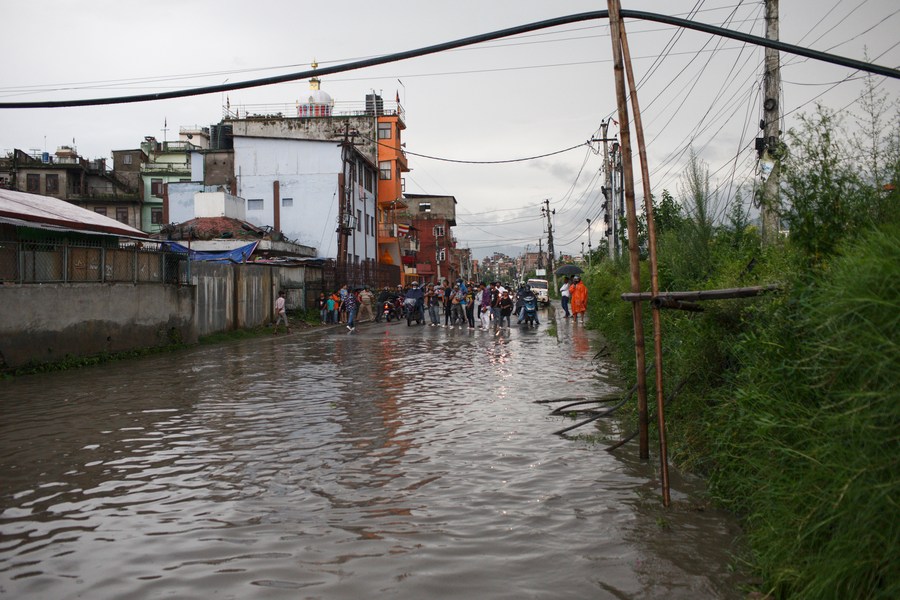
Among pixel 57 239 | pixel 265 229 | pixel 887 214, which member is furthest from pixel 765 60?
pixel 265 229

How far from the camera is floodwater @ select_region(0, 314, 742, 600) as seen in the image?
4668 millimetres

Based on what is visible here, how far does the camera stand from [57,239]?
22.4m

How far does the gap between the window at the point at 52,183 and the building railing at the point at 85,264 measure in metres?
→ 41.2

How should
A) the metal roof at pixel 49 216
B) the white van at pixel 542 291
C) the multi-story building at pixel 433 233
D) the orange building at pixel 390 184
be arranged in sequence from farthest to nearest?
the multi-story building at pixel 433 233
the orange building at pixel 390 184
the white van at pixel 542 291
the metal roof at pixel 49 216

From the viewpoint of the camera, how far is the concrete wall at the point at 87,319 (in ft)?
51.3

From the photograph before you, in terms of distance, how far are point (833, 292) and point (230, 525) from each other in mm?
4511

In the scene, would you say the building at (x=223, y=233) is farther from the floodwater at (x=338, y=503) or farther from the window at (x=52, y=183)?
the floodwater at (x=338, y=503)

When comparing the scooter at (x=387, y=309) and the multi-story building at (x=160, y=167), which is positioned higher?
the multi-story building at (x=160, y=167)

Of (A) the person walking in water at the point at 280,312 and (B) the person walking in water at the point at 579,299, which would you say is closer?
(B) the person walking in water at the point at 579,299

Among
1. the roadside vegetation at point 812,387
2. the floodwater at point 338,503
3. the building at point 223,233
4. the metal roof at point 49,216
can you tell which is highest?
the building at point 223,233

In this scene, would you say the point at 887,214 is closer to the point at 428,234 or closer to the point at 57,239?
the point at 57,239

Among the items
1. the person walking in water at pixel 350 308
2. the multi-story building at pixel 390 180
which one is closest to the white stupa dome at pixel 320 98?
the multi-story building at pixel 390 180

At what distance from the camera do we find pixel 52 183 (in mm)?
56344

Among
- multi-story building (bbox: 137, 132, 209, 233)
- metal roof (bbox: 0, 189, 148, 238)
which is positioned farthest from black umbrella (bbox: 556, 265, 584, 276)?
multi-story building (bbox: 137, 132, 209, 233)
